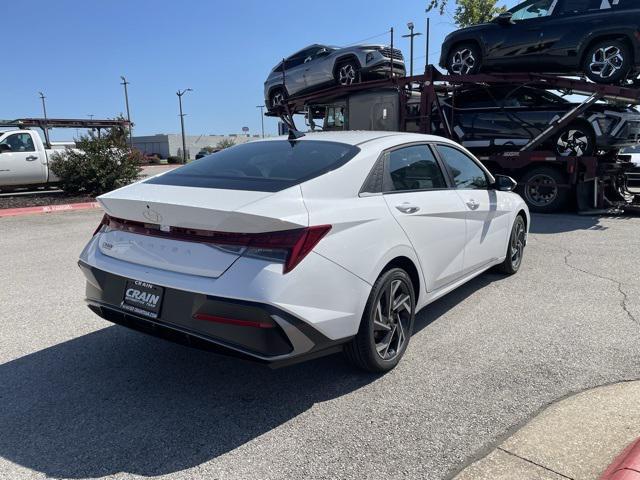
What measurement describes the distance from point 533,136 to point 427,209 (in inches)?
306

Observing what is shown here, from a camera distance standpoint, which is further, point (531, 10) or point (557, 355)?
point (531, 10)

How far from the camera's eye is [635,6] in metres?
9.14

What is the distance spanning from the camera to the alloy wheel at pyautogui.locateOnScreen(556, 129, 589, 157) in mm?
10249

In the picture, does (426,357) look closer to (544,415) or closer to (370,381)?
(370,381)

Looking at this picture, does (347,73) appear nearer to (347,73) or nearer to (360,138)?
(347,73)

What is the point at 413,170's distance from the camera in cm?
400

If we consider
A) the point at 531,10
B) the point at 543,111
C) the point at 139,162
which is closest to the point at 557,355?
the point at 543,111

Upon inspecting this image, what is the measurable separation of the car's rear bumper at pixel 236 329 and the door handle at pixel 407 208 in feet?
3.56

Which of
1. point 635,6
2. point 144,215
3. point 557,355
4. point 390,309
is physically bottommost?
point 557,355

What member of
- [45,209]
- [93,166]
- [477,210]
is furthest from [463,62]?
[45,209]

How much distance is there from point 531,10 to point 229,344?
10.4 metres

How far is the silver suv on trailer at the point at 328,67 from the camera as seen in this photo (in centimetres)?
1267

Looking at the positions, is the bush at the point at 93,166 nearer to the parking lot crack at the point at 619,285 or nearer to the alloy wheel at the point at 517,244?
the alloy wheel at the point at 517,244

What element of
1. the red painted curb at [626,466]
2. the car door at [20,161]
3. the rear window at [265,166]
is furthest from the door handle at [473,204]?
the car door at [20,161]
